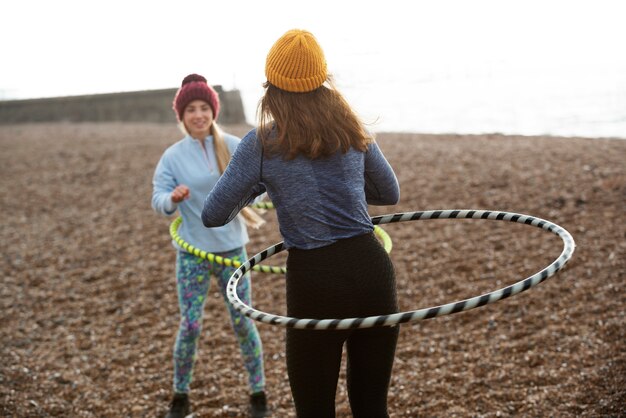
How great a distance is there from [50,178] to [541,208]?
8.23 meters

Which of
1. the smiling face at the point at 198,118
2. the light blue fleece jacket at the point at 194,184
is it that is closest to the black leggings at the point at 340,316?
the light blue fleece jacket at the point at 194,184

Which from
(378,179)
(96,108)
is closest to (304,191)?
(378,179)

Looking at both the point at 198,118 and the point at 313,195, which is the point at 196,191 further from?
the point at 313,195

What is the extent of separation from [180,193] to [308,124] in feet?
4.48

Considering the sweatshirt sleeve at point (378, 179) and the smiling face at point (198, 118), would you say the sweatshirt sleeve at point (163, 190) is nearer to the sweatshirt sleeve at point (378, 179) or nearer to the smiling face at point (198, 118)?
the smiling face at point (198, 118)

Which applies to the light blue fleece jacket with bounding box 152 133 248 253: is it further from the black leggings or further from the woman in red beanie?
the black leggings

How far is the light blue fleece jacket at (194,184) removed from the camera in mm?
3994

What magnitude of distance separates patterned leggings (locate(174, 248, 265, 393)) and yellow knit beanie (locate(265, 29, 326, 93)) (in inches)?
65.5

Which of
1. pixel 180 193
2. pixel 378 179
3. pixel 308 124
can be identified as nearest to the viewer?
pixel 308 124

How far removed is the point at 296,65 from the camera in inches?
98.8

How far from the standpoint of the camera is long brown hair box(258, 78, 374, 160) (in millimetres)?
2492

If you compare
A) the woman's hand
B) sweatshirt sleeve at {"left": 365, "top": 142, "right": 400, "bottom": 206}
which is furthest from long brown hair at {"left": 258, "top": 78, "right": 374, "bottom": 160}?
the woman's hand

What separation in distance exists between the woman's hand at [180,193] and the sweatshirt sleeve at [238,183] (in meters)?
1.00

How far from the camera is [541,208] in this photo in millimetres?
7812
